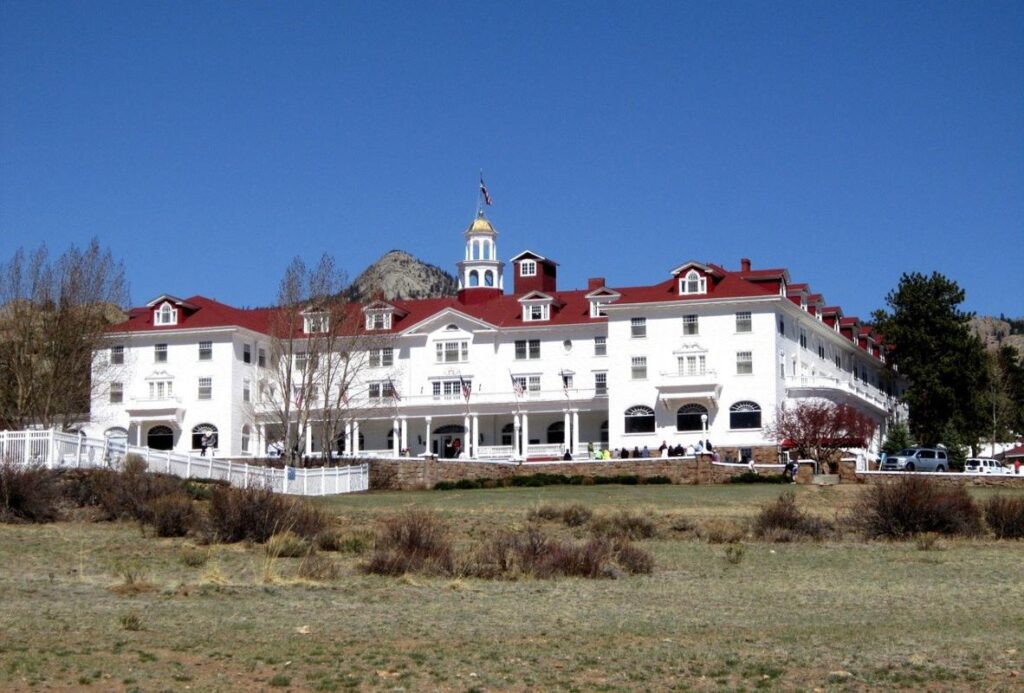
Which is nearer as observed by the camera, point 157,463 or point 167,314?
point 157,463

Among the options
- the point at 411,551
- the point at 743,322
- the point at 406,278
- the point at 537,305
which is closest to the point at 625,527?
the point at 411,551

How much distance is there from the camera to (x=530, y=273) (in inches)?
3536

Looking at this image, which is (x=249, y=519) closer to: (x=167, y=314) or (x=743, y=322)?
(x=743, y=322)

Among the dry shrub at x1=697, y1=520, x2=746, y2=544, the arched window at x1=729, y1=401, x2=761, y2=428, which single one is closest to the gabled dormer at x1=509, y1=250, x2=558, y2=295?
the arched window at x1=729, y1=401, x2=761, y2=428

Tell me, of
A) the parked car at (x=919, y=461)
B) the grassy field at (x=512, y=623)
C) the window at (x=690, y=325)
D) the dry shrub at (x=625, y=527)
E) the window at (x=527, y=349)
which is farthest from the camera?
the window at (x=527, y=349)

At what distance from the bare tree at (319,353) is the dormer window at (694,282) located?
16777 mm

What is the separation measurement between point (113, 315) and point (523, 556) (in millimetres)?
44050

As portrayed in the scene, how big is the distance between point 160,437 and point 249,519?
186 ft

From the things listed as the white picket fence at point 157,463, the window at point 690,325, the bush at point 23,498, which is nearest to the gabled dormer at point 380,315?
→ the window at point 690,325

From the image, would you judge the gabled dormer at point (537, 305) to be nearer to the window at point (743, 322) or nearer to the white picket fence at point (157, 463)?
the window at point (743, 322)

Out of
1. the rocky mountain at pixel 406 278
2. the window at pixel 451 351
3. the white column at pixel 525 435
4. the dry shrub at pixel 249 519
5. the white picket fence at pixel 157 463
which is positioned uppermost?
the rocky mountain at pixel 406 278

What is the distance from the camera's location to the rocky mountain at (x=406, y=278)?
18600 cm

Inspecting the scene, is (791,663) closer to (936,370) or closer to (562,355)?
(562,355)

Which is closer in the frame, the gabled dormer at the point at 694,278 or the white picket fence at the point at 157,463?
the white picket fence at the point at 157,463
